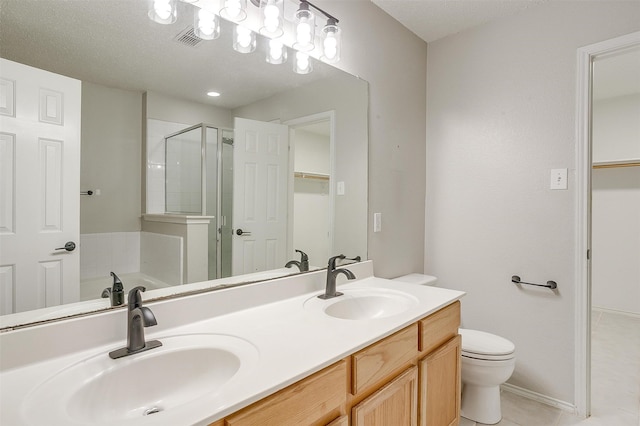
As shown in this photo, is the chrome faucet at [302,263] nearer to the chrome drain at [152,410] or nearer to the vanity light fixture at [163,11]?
the chrome drain at [152,410]

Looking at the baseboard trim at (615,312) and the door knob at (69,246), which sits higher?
the door knob at (69,246)

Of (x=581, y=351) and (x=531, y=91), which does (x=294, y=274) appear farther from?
(x=531, y=91)

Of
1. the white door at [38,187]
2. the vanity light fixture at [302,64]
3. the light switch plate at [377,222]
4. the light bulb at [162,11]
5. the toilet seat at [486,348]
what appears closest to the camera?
the white door at [38,187]

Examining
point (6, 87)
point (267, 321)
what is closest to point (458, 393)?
point (267, 321)

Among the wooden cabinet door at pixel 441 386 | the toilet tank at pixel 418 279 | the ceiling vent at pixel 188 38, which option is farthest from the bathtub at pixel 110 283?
the toilet tank at pixel 418 279

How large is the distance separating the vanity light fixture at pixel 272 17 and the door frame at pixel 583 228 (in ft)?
5.46

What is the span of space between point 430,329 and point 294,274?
65cm

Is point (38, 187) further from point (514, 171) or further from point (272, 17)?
point (514, 171)

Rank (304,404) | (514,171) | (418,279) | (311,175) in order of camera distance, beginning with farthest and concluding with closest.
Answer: (418,279), (514,171), (311,175), (304,404)

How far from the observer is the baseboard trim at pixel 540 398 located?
1925 mm

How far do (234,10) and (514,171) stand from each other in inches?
72.6

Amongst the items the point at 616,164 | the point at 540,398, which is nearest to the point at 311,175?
the point at 540,398

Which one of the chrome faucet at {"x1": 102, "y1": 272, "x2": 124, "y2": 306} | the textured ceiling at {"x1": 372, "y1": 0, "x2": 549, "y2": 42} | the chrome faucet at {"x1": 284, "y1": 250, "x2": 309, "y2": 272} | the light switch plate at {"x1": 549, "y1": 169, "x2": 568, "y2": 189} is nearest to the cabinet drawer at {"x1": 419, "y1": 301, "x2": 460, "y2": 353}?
the chrome faucet at {"x1": 284, "y1": 250, "x2": 309, "y2": 272}

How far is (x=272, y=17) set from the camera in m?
1.43
